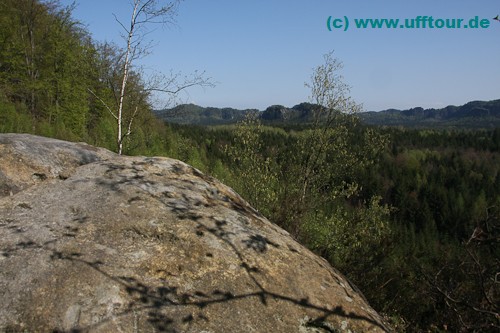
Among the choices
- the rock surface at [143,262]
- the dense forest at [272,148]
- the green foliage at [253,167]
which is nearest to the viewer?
the rock surface at [143,262]

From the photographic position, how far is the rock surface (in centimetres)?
417

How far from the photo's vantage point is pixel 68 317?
4.00 meters

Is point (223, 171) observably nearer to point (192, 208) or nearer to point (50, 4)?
point (50, 4)

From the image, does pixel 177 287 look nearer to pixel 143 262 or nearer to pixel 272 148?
pixel 143 262

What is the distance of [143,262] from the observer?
486 centimetres

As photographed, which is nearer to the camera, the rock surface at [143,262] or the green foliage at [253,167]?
the rock surface at [143,262]

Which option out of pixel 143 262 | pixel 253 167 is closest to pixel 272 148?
pixel 253 167

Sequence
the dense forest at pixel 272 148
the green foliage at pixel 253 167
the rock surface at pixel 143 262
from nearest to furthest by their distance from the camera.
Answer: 1. the rock surface at pixel 143 262
2. the dense forest at pixel 272 148
3. the green foliage at pixel 253 167

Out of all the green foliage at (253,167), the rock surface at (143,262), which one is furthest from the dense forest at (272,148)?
the rock surface at (143,262)

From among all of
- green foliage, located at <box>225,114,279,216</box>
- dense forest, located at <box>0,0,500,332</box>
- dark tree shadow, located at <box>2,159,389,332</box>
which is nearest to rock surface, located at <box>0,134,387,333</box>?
dark tree shadow, located at <box>2,159,389,332</box>

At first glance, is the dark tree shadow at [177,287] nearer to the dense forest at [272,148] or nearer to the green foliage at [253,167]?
the dense forest at [272,148]

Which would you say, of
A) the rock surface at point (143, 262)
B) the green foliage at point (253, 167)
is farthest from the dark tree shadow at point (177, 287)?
the green foliage at point (253, 167)

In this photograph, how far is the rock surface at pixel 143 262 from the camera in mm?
4172

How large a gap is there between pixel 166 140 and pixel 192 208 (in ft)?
88.0
